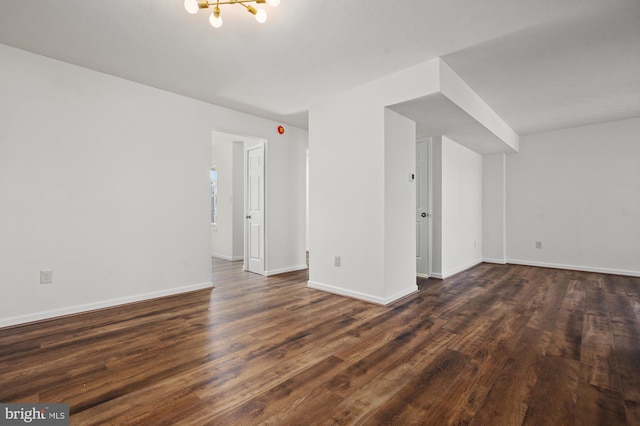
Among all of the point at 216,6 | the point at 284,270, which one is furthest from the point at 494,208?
the point at 216,6

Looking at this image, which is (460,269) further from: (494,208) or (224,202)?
(224,202)

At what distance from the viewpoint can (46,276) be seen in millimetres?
2848

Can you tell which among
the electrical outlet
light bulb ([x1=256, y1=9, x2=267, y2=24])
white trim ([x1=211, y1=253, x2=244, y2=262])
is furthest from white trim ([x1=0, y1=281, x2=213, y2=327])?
light bulb ([x1=256, y1=9, x2=267, y2=24])

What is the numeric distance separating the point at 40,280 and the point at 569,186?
764cm

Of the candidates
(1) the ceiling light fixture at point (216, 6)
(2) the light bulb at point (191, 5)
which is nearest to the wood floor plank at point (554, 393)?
(1) the ceiling light fixture at point (216, 6)

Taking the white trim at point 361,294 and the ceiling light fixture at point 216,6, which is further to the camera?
the white trim at point 361,294

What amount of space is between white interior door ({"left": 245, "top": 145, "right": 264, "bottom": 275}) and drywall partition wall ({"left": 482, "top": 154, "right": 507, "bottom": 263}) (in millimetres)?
4541

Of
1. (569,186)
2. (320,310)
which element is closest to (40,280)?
(320,310)

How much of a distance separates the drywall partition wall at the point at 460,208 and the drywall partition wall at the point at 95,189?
11.8ft

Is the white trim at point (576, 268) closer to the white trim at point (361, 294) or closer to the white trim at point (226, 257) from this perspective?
the white trim at point (361, 294)

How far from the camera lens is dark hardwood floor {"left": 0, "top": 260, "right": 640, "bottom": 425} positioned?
1549mm

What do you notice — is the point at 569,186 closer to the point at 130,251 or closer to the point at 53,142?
the point at 130,251

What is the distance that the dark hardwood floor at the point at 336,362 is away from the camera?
1549mm

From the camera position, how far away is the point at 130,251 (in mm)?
3365
